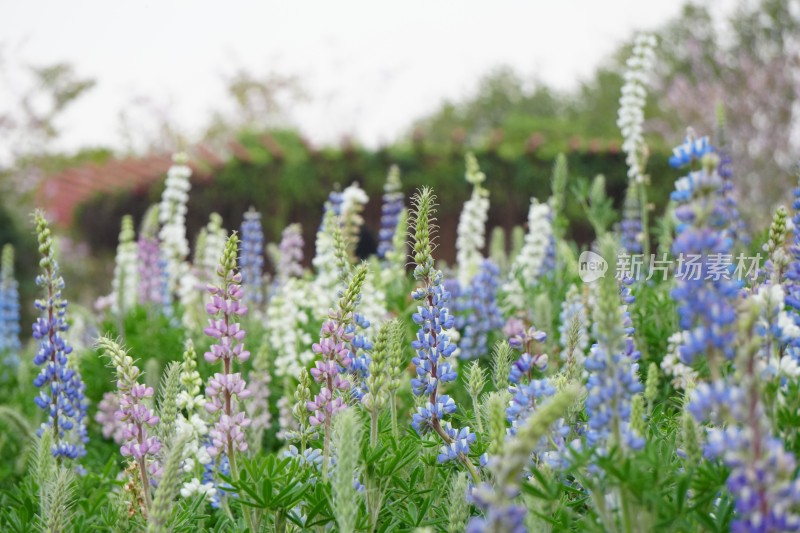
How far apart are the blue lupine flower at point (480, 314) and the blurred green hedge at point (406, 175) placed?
19.3ft

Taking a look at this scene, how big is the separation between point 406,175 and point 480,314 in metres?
6.32

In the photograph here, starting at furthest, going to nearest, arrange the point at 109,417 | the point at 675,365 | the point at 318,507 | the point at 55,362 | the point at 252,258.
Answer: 1. the point at 252,258
2. the point at 109,417
3. the point at 675,365
4. the point at 55,362
5. the point at 318,507

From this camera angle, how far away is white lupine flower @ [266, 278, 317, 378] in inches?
173

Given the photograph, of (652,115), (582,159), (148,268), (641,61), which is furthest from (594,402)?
(652,115)

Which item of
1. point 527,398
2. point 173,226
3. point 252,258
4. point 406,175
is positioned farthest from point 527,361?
point 406,175

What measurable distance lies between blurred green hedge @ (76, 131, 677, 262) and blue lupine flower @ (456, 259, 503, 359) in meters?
5.89

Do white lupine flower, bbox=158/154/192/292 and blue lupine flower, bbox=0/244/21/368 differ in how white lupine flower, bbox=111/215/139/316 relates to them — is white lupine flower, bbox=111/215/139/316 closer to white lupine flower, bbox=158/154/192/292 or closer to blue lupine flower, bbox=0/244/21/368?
white lupine flower, bbox=158/154/192/292

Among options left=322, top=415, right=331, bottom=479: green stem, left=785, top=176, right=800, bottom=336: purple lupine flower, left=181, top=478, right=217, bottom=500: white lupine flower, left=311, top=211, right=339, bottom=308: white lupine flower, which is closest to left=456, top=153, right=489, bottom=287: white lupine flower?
left=311, top=211, right=339, bottom=308: white lupine flower

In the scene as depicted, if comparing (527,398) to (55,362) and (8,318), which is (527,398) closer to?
(55,362)

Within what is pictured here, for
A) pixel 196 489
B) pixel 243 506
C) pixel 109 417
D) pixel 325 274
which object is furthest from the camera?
pixel 325 274

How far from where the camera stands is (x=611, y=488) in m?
1.94

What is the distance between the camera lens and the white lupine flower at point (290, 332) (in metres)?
4.40

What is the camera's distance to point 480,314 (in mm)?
4668

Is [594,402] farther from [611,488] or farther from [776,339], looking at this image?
[776,339]
